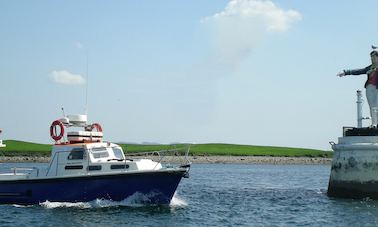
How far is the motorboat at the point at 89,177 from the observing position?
29.7 meters

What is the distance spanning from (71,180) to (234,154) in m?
86.8

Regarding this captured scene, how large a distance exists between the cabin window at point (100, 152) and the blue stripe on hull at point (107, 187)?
1.54m

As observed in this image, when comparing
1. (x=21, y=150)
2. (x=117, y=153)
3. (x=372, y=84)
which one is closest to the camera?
(x=117, y=153)

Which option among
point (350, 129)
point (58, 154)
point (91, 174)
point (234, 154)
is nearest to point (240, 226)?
point (91, 174)

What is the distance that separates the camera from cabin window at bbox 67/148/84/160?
30672mm

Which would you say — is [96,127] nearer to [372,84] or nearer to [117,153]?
[117,153]

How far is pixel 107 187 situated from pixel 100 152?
2091 mm

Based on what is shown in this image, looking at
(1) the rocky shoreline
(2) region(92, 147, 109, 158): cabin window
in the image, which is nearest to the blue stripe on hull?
(2) region(92, 147, 109, 158): cabin window

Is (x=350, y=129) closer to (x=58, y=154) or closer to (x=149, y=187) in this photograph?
(x=149, y=187)

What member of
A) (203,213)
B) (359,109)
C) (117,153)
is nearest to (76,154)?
(117,153)

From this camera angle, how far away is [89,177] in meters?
29.7

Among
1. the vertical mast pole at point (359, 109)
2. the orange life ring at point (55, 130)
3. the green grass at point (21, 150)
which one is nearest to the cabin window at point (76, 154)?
the orange life ring at point (55, 130)

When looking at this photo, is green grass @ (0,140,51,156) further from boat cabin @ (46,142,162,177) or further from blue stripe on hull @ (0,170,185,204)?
blue stripe on hull @ (0,170,185,204)

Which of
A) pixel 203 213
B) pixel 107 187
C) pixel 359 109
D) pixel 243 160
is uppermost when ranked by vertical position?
pixel 359 109
